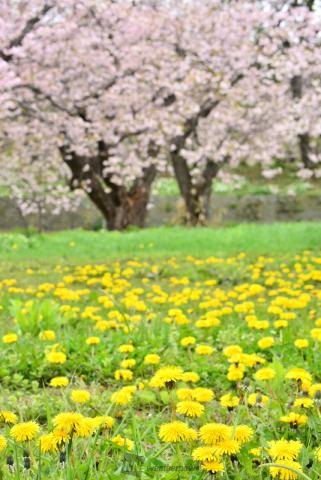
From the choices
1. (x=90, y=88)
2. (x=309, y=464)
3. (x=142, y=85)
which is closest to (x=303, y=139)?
(x=142, y=85)

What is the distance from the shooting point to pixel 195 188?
14125 millimetres

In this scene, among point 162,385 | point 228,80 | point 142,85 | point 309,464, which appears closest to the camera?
point 309,464

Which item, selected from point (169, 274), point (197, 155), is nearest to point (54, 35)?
point (197, 155)

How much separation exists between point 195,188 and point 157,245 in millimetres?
4703

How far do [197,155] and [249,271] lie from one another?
7.50 metres

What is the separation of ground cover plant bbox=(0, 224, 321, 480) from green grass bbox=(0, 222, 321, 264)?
1.66m

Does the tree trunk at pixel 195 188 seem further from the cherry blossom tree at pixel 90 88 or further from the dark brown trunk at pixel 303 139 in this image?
Result: the dark brown trunk at pixel 303 139

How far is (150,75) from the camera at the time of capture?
12.6m

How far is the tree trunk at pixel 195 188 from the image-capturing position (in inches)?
555

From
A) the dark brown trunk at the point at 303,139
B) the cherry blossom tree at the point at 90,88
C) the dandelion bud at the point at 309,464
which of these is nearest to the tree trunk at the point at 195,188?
the cherry blossom tree at the point at 90,88

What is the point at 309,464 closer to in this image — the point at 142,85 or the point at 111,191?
the point at 142,85

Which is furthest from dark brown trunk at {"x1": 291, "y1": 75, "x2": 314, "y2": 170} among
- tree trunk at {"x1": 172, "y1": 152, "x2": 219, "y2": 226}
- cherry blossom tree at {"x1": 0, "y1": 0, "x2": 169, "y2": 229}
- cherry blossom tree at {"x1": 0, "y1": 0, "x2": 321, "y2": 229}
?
cherry blossom tree at {"x1": 0, "y1": 0, "x2": 169, "y2": 229}

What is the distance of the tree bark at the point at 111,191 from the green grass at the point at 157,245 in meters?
2.60

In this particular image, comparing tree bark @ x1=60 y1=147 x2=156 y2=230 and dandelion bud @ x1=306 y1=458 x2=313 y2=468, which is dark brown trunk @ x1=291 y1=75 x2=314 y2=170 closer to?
tree bark @ x1=60 y1=147 x2=156 y2=230
